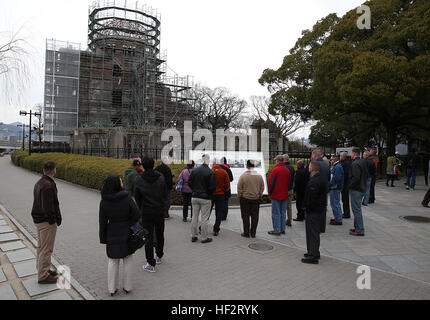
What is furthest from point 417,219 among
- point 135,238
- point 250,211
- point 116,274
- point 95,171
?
point 95,171

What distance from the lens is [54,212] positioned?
407cm

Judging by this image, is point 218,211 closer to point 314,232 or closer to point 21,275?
point 314,232

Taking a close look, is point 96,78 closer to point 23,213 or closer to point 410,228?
point 23,213

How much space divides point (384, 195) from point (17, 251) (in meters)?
13.6

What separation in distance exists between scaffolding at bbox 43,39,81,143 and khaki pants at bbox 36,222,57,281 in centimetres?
3875

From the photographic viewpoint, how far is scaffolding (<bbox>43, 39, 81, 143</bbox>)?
123 feet

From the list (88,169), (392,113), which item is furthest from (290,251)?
(392,113)

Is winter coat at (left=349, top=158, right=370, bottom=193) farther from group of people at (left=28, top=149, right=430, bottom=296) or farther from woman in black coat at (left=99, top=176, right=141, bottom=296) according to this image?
woman in black coat at (left=99, top=176, right=141, bottom=296)

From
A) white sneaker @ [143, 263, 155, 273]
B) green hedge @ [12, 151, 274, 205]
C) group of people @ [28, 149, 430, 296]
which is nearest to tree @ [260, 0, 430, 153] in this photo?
green hedge @ [12, 151, 274, 205]

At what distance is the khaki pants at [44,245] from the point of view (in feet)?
13.3

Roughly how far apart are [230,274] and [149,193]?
1.95 meters

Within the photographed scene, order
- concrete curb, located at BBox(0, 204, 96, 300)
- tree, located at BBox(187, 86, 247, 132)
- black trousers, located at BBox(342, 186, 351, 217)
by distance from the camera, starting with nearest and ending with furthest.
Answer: concrete curb, located at BBox(0, 204, 96, 300)
black trousers, located at BBox(342, 186, 351, 217)
tree, located at BBox(187, 86, 247, 132)

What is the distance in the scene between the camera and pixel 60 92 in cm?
3797

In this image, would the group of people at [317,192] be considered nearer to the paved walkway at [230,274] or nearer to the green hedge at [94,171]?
the paved walkway at [230,274]
